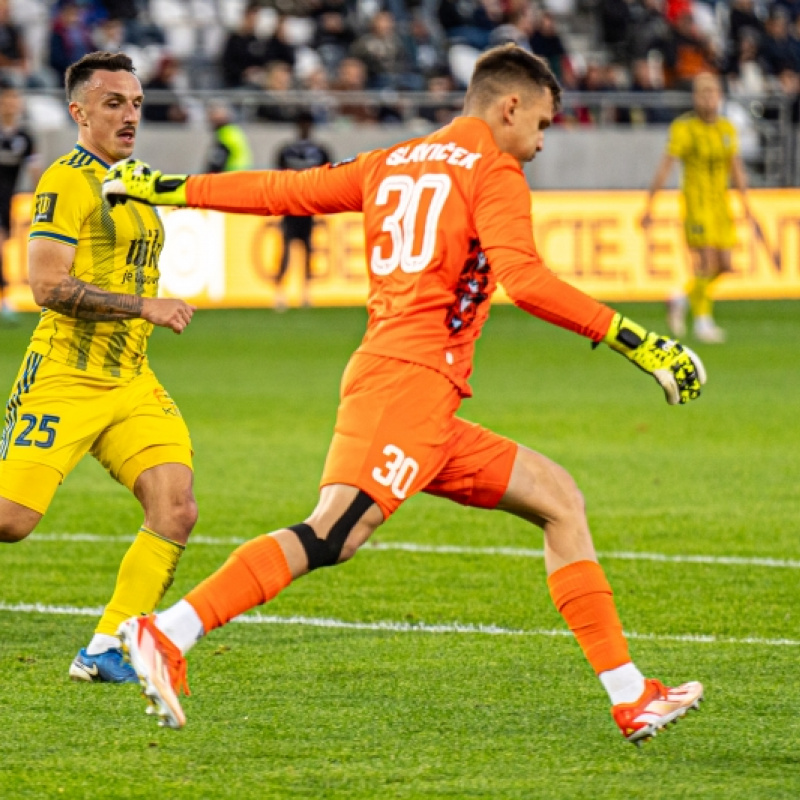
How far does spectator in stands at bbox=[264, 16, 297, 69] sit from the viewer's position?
2531 centimetres

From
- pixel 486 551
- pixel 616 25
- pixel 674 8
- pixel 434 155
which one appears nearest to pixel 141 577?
pixel 434 155

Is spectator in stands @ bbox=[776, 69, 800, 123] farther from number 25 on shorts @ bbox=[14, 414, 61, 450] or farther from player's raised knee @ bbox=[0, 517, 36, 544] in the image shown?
player's raised knee @ bbox=[0, 517, 36, 544]

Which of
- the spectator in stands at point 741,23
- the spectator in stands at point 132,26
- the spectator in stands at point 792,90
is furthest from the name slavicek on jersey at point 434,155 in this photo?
the spectator in stands at point 741,23

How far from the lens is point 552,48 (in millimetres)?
26953

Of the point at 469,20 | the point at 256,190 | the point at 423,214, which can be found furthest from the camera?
the point at 469,20

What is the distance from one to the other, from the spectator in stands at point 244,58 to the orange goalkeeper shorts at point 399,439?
2070 cm

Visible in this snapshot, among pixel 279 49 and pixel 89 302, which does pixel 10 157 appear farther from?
pixel 89 302

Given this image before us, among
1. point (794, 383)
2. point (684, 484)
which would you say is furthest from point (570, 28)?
point (684, 484)

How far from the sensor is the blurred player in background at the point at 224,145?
919 inches

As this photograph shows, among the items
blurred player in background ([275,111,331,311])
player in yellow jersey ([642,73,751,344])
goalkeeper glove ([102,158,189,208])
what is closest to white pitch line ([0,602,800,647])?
goalkeeper glove ([102,158,189,208])

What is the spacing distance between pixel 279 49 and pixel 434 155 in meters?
20.8

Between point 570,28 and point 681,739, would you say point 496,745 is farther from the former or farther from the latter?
point 570,28

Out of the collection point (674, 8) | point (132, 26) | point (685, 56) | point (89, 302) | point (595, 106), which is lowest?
point (89, 302)

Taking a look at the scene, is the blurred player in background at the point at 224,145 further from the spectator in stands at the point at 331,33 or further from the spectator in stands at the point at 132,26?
the spectator in stands at the point at 331,33
